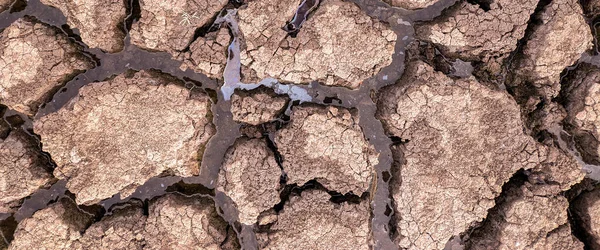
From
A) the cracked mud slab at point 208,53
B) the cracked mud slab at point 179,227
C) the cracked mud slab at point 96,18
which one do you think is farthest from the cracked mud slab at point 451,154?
the cracked mud slab at point 96,18

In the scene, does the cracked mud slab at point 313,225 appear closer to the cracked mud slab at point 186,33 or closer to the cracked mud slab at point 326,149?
the cracked mud slab at point 326,149

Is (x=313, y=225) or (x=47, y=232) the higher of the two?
(x=313, y=225)

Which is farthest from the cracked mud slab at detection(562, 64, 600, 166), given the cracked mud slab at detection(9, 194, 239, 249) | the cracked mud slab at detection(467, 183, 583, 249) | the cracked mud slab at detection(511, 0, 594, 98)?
the cracked mud slab at detection(9, 194, 239, 249)

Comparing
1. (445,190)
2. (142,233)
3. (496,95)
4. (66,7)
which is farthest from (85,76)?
(496,95)

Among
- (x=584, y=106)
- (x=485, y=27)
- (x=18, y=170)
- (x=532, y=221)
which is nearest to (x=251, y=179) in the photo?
(x=18, y=170)

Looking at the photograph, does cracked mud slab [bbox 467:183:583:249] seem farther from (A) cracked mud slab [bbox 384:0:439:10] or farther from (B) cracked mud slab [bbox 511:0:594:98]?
(A) cracked mud slab [bbox 384:0:439:10]

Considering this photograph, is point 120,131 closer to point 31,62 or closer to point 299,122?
point 31,62
